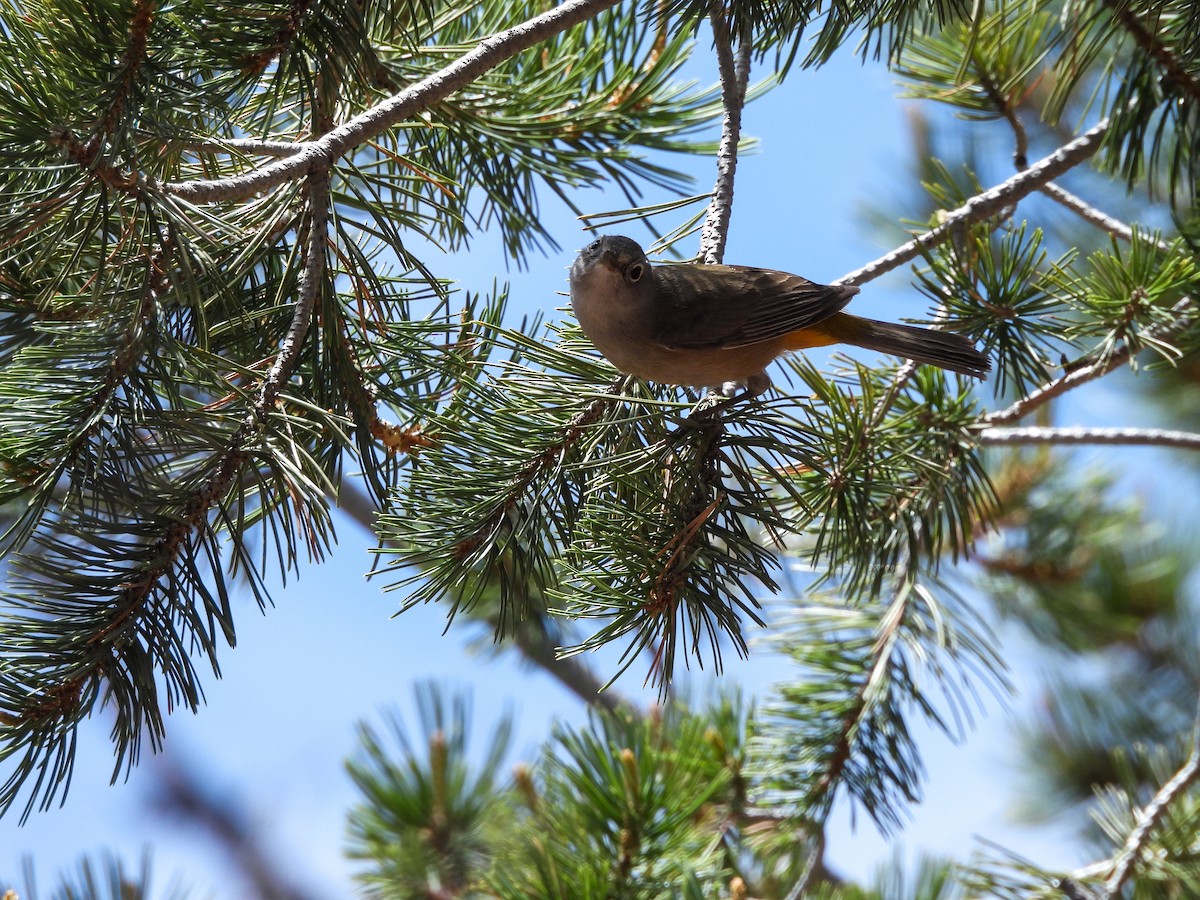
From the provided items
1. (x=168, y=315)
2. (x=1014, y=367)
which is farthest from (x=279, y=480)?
(x=1014, y=367)

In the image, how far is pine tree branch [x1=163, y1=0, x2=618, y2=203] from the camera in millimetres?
1417

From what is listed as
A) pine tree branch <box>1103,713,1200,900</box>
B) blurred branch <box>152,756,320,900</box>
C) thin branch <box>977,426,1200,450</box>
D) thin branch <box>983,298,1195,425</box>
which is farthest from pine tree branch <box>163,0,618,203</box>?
blurred branch <box>152,756,320,900</box>

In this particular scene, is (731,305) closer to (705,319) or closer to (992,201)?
(705,319)

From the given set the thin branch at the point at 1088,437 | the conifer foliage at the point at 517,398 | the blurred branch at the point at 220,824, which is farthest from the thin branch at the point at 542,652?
the blurred branch at the point at 220,824

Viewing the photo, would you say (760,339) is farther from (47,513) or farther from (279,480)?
(47,513)

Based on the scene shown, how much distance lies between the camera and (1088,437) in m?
2.37

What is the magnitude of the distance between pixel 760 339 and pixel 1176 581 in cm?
383

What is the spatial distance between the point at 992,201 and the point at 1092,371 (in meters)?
0.39

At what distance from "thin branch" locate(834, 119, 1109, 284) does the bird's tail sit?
5.6 inches

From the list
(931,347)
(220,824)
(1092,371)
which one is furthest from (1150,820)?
(220,824)

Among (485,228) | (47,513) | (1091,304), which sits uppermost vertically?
(485,228)

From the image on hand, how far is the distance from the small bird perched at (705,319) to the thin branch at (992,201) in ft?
0.34

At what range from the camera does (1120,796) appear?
2711mm

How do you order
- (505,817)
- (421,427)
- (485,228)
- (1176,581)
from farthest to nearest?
(1176,581), (505,817), (485,228), (421,427)
